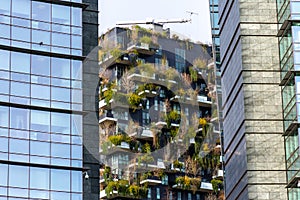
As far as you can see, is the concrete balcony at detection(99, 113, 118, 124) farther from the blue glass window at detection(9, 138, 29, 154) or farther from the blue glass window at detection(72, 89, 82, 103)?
the blue glass window at detection(9, 138, 29, 154)

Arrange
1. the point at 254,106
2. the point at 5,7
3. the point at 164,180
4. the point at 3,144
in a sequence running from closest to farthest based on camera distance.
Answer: the point at 3,144 → the point at 5,7 → the point at 254,106 → the point at 164,180

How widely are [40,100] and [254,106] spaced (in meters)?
13.2

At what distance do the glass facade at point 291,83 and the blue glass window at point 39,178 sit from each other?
13842 millimetres

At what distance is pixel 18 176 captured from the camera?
5672 centimetres

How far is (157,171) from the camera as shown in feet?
401

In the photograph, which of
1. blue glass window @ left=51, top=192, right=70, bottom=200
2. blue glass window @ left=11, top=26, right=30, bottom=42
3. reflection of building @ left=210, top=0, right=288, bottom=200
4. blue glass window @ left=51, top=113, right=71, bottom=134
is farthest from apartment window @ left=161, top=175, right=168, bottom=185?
blue glass window @ left=51, top=192, right=70, bottom=200

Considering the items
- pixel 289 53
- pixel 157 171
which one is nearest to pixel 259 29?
pixel 289 53

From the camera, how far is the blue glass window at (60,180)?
188ft

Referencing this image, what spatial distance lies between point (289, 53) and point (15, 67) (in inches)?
632

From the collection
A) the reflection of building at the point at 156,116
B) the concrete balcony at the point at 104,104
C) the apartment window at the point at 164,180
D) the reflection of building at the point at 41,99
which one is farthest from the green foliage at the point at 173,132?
the reflection of building at the point at 41,99

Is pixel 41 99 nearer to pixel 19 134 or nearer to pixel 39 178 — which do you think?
pixel 19 134

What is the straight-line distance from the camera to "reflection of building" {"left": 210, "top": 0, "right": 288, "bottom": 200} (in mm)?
62656

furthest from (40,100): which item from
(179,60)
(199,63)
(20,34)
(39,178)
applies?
(199,63)

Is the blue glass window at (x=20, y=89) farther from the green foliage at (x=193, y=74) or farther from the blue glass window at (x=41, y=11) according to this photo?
the green foliage at (x=193, y=74)
